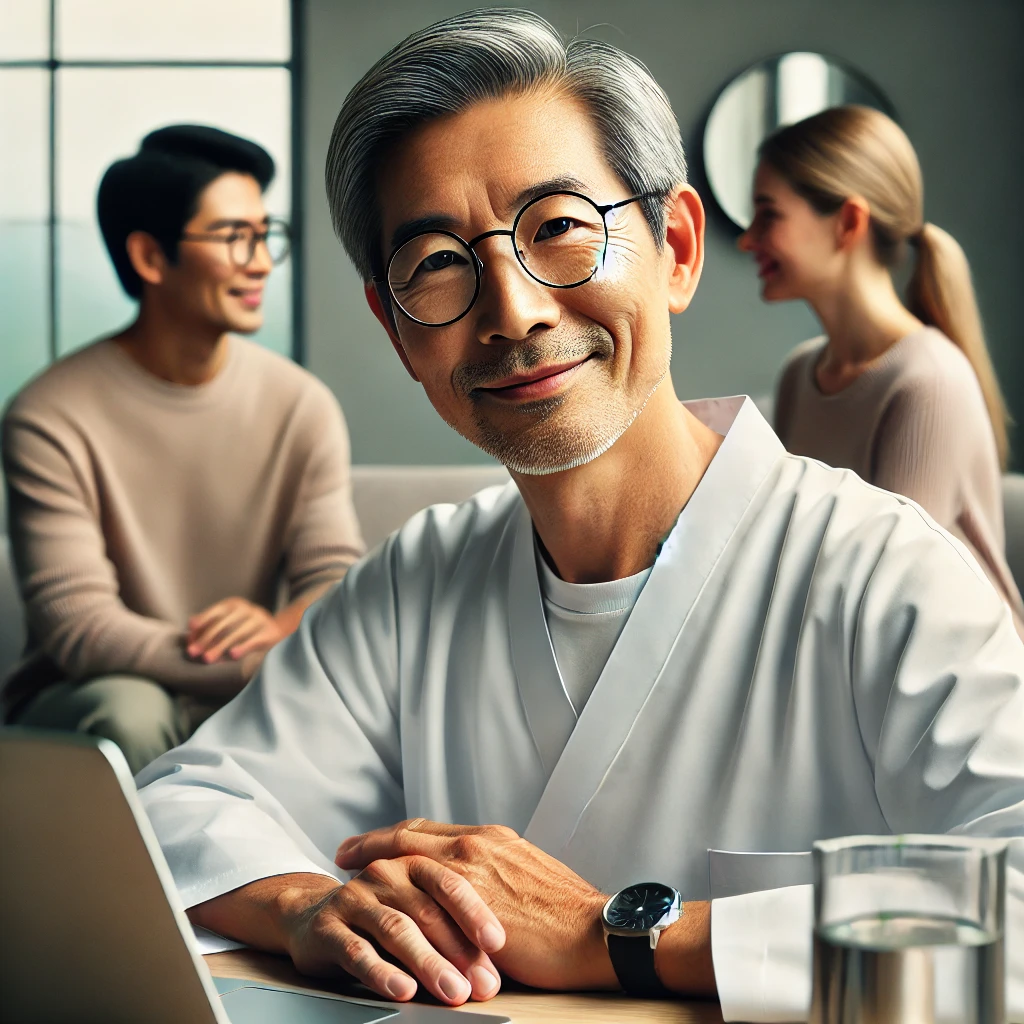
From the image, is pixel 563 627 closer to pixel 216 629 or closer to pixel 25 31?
pixel 216 629

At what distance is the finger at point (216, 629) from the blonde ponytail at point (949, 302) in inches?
54.9

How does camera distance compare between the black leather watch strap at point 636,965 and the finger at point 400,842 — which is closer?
the black leather watch strap at point 636,965

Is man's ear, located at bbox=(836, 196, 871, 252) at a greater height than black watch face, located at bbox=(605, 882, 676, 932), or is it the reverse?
man's ear, located at bbox=(836, 196, 871, 252)

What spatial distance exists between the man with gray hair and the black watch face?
10 millimetres

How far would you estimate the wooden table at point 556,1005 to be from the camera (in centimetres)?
79

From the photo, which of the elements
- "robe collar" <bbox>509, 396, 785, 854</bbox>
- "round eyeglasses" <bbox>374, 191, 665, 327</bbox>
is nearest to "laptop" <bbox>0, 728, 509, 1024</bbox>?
"robe collar" <bbox>509, 396, 785, 854</bbox>

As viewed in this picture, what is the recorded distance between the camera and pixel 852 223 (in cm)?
245

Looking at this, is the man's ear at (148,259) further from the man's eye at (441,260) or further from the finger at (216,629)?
the man's eye at (441,260)

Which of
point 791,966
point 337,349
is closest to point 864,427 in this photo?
point 791,966

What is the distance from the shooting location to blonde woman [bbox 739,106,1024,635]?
2225 millimetres

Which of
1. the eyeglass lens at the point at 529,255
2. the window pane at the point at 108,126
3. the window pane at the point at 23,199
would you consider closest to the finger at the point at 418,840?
the eyeglass lens at the point at 529,255

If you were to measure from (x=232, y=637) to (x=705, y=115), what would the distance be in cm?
303

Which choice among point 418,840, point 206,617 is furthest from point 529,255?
point 206,617

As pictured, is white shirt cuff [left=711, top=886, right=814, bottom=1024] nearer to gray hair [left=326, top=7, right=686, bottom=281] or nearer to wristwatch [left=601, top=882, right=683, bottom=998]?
wristwatch [left=601, top=882, right=683, bottom=998]
